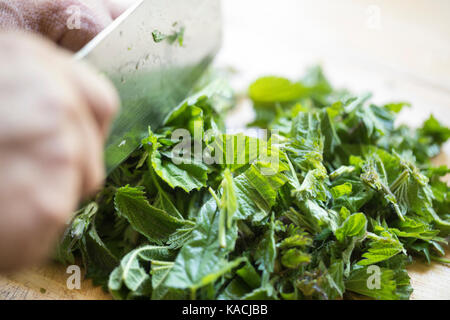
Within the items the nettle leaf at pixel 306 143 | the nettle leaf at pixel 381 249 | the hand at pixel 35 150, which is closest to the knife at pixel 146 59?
the hand at pixel 35 150

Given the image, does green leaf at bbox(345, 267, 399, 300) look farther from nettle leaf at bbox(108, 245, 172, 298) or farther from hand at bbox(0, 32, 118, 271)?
hand at bbox(0, 32, 118, 271)

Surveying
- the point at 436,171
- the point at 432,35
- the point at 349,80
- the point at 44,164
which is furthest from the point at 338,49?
the point at 44,164

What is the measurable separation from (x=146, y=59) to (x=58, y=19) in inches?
9.8

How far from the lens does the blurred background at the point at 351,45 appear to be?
1.73 m

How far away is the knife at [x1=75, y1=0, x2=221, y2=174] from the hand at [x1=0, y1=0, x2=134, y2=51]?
0.41 feet

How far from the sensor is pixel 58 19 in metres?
0.99

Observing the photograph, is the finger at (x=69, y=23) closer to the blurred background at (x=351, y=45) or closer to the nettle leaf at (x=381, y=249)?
the blurred background at (x=351, y=45)

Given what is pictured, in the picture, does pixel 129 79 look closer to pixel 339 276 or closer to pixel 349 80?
pixel 339 276

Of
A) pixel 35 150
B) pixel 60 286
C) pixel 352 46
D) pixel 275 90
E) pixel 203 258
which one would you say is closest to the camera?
pixel 35 150

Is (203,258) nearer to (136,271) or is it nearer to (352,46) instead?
(136,271)

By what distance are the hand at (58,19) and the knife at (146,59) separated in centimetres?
12

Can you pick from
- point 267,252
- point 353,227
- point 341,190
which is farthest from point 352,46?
point 267,252

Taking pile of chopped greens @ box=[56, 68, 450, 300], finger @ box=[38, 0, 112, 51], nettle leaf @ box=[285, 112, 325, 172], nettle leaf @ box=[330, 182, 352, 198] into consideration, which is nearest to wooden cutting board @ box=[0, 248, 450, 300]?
pile of chopped greens @ box=[56, 68, 450, 300]

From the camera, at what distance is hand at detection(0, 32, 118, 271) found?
520 millimetres
